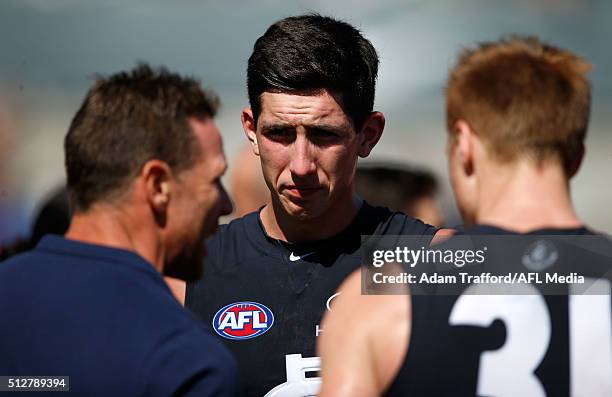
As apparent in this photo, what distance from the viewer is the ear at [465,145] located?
2229 mm

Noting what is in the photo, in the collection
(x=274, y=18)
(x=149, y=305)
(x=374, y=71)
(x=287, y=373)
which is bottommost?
(x=287, y=373)

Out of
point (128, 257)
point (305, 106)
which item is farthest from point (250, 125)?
point (128, 257)

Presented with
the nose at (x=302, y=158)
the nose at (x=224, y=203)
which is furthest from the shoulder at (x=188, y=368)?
the nose at (x=302, y=158)

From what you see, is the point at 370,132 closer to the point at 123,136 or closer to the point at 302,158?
the point at 302,158

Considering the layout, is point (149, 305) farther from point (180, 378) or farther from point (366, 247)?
A: point (366, 247)

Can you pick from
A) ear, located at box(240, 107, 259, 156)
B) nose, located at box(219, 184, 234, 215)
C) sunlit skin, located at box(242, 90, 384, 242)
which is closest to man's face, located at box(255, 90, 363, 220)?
sunlit skin, located at box(242, 90, 384, 242)

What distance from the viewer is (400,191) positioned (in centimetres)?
413

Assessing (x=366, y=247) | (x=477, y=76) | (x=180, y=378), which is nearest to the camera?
(x=180, y=378)

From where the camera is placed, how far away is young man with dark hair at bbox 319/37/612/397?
2.11 metres

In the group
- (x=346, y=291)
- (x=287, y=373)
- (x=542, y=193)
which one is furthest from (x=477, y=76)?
(x=287, y=373)

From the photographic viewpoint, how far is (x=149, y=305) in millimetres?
2162

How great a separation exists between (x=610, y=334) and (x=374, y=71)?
1.47 meters

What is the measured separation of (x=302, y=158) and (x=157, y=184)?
0.79m

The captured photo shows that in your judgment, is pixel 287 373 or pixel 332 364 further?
pixel 287 373
